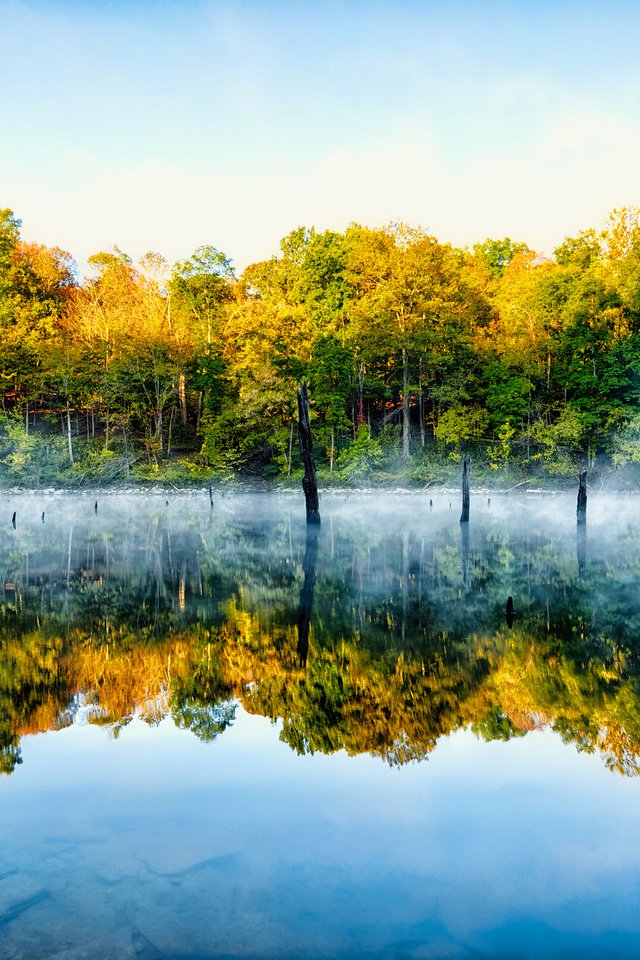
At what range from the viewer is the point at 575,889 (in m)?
6.19

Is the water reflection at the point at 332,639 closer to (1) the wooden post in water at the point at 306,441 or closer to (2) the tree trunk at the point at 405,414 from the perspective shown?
(1) the wooden post in water at the point at 306,441

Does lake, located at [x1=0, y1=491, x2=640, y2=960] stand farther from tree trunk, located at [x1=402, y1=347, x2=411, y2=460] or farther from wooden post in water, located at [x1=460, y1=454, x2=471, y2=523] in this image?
tree trunk, located at [x1=402, y1=347, x2=411, y2=460]

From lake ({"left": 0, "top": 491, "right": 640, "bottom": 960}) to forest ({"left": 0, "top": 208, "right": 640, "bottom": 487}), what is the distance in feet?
119

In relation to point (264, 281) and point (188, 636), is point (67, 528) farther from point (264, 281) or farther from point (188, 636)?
point (264, 281)

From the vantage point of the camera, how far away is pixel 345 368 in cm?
5653

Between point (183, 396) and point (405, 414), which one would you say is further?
point (183, 396)

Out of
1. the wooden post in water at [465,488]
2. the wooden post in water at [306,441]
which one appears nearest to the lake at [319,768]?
the wooden post in water at [306,441]

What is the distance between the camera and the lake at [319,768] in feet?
18.8

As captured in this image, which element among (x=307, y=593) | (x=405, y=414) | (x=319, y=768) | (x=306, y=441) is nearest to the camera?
(x=319, y=768)

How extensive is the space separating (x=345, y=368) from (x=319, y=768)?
162 feet

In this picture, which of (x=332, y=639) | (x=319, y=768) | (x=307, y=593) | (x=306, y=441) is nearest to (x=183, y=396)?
(x=306, y=441)

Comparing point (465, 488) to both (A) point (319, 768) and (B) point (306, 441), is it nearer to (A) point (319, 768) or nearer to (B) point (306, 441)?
(B) point (306, 441)

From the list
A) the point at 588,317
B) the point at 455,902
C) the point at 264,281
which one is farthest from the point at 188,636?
the point at 264,281

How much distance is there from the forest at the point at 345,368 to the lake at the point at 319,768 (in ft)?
119
